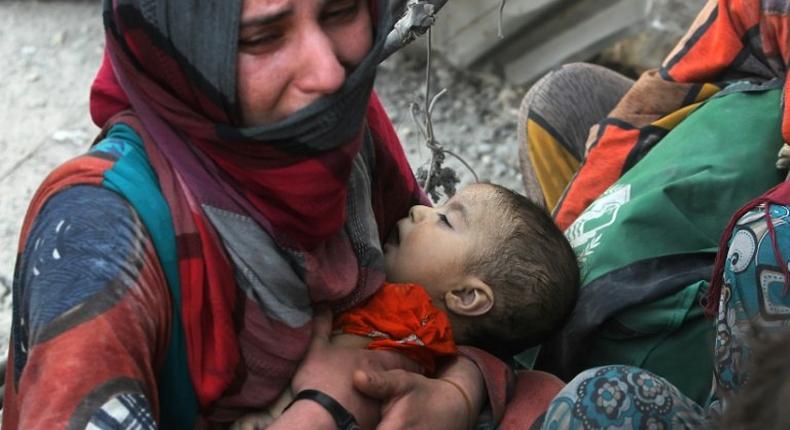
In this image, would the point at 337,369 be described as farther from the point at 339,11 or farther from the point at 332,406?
the point at 339,11

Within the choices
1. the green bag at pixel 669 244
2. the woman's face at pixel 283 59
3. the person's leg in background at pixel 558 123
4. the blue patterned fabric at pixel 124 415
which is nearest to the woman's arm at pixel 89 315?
the blue patterned fabric at pixel 124 415

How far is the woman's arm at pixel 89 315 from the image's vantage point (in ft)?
5.14

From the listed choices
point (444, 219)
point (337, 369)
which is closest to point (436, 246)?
point (444, 219)

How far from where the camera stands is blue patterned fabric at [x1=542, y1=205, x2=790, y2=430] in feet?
6.03

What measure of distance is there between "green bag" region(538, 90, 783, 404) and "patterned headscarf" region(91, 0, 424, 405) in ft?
2.56

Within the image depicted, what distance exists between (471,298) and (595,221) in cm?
42

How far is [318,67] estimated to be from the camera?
5.62ft

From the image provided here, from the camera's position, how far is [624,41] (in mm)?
4941

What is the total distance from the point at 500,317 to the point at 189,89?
922mm

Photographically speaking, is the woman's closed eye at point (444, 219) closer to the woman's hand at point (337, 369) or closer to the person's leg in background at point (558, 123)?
the woman's hand at point (337, 369)

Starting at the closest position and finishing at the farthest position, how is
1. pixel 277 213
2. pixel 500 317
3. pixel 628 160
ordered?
pixel 277 213
pixel 500 317
pixel 628 160

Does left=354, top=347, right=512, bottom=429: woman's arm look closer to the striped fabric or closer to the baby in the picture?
the baby

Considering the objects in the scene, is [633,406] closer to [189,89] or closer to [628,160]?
[189,89]

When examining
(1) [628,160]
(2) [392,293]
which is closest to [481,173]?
(1) [628,160]
